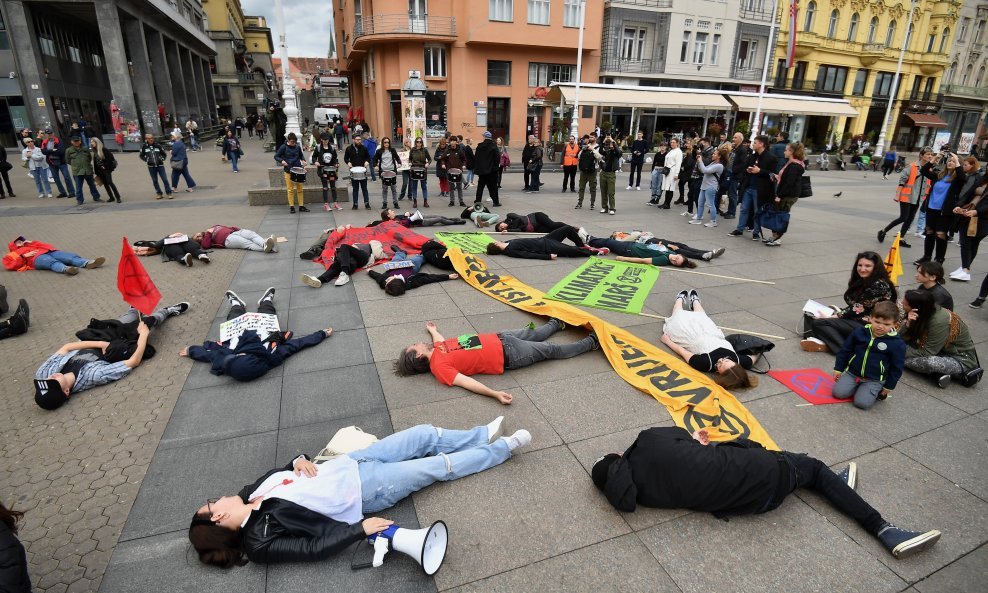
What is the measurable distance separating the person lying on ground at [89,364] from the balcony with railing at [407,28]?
28870 mm

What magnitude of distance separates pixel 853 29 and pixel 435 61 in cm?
3492

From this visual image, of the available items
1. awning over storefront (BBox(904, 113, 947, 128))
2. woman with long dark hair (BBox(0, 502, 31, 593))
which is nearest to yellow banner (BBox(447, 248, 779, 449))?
woman with long dark hair (BBox(0, 502, 31, 593))

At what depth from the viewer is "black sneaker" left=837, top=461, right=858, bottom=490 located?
3.55 m

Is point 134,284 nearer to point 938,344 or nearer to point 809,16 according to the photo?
point 938,344

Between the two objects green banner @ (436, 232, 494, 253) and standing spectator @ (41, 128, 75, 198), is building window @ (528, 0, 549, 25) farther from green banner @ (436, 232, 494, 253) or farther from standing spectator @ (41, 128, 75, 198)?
green banner @ (436, 232, 494, 253)

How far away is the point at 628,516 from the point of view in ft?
10.9

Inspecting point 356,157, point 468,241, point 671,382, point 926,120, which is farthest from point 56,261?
point 926,120

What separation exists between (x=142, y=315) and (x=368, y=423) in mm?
3790

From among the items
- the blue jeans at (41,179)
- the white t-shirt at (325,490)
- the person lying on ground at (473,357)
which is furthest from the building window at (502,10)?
the white t-shirt at (325,490)

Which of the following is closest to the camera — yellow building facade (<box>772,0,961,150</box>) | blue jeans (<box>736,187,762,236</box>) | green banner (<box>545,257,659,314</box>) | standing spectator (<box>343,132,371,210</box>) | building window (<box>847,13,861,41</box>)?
green banner (<box>545,257,659,314</box>)

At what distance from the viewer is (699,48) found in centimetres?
3562

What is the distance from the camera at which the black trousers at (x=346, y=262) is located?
25.3 feet

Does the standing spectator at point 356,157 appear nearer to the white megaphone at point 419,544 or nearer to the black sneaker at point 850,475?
the white megaphone at point 419,544

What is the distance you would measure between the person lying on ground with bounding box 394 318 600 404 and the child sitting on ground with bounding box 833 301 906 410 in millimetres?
2580
